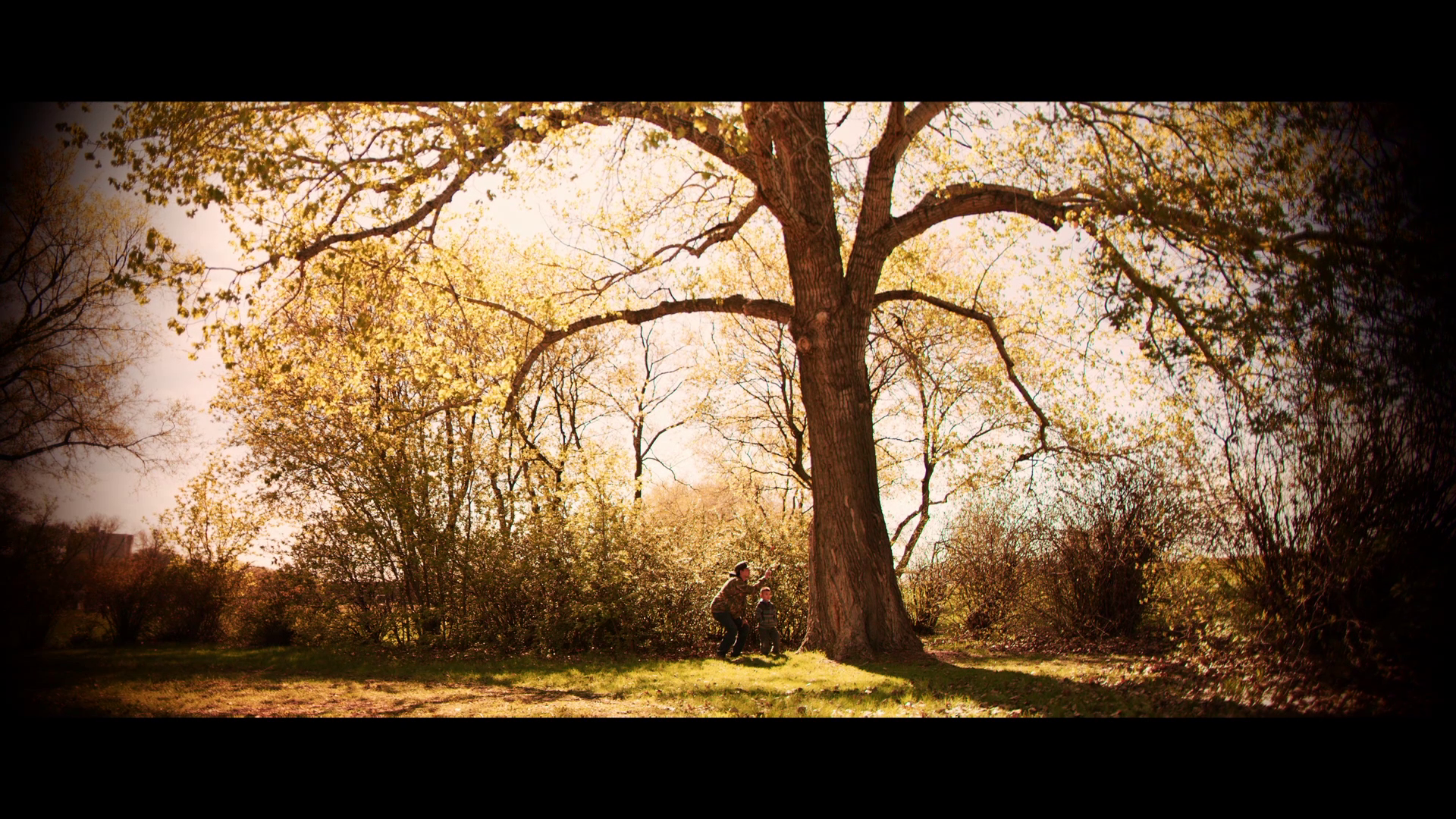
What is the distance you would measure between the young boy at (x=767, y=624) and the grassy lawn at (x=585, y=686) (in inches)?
26.4

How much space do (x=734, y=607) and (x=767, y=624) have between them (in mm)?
507

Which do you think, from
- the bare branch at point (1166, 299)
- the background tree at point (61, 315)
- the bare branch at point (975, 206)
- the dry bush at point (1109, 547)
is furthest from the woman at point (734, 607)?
the background tree at point (61, 315)

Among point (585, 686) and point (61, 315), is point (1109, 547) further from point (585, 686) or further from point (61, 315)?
A: point (61, 315)

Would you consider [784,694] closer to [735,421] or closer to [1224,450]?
[1224,450]

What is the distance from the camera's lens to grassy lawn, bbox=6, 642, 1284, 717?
5879 mm

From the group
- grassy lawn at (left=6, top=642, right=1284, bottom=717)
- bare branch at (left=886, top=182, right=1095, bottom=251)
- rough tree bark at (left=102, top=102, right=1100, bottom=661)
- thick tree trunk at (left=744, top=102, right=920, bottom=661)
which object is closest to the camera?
grassy lawn at (left=6, top=642, right=1284, bottom=717)

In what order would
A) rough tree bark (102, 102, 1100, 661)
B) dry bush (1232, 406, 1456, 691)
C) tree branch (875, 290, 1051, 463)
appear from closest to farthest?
dry bush (1232, 406, 1456, 691) → rough tree bark (102, 102, 1100, 661) → tree branch (875, 290, 1051, 463)

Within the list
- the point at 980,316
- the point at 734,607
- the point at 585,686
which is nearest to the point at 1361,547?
the point at 585,686

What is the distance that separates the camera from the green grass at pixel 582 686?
19.4 feet

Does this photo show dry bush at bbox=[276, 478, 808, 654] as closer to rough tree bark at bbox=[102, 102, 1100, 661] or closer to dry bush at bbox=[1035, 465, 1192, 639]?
rough tree bark at bbox=[102, 102, 1100, 661]

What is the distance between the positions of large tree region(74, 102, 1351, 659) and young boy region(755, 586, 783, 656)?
33.1 inches

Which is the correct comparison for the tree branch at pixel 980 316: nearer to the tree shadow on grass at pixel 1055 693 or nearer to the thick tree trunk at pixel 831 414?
the thick tree trunk at pixel 831 414

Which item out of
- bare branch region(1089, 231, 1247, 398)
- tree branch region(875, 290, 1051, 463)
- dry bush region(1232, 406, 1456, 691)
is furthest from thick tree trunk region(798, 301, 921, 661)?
dry bush region(1232, 406, 1456, 691)
